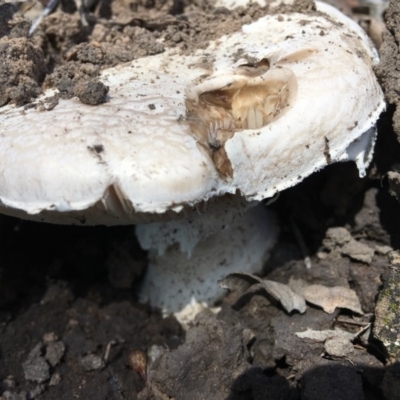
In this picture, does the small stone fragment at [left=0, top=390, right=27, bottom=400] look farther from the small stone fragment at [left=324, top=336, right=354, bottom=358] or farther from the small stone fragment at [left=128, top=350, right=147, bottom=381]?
the small stone fragment at [left=324, top=336, right=354, bottom=358]

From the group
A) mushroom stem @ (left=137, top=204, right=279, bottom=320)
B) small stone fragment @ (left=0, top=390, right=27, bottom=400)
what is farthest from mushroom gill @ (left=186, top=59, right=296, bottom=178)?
small stone fragment @ (left=0, top=390, right=27, bottom=400)

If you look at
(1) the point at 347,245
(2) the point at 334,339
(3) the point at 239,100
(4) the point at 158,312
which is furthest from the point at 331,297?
(3) the point at 239,100

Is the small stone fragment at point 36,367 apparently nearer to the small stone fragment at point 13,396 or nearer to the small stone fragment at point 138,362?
the small stone fragment at point 13,396

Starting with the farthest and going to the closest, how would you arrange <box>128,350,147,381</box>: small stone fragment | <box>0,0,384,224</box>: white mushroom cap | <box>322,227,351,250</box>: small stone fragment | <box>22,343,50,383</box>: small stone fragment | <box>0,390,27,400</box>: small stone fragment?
<box>322,227,351,250</box>: small stone fragment < <box>128,350,147,381</box>: small stone fragment < <box>22,343,50,383</box>: small stone fragment < <box>0,390,27,400</box>: small stone fragment < <box>0,0,384,224</box>: white mushroom cap

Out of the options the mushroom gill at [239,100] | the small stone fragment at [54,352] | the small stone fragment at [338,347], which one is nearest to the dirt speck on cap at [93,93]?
the mushroom gill at [239,100]

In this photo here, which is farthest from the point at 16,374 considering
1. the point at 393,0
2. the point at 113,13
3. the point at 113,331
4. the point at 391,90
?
the point at 393,0

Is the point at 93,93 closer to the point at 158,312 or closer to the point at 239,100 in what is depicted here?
the point at 239,100

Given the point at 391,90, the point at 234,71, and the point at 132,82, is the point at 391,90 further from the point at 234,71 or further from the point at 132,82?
the point at 132,82
